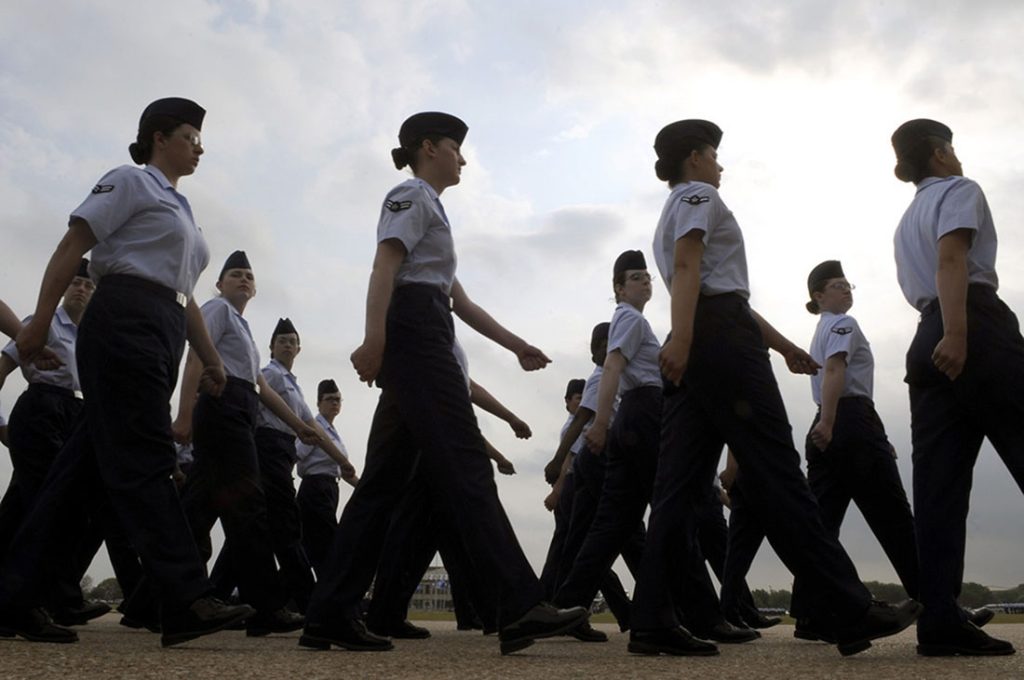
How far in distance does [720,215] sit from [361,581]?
2.24 m

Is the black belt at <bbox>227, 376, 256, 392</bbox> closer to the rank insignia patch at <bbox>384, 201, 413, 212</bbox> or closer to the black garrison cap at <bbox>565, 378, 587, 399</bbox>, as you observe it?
the rank insignia patch at <bbox>384, 201, 413, 212</bbox>

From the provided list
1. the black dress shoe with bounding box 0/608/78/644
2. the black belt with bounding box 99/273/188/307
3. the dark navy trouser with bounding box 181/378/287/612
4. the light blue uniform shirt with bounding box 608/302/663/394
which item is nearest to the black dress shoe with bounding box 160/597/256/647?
the black dress shoe with bounding box 0/608/78/644

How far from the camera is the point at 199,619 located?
4207mm

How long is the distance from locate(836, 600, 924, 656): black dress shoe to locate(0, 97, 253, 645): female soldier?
235 cm

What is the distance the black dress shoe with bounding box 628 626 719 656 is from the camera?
4.73 meters

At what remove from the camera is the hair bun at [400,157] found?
521 cm

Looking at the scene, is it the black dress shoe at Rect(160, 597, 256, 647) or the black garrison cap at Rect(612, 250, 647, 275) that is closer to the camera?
the black dress shoe at Rect(160, 597, 256, 647)

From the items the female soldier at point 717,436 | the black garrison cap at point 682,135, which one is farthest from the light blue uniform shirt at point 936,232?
the black garrison cap at point 682,135

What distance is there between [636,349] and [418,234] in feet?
7.27

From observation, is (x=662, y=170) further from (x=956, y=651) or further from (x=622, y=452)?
(x=956, y=651)

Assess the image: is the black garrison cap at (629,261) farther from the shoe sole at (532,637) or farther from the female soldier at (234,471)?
the shoe sole at (532,637)

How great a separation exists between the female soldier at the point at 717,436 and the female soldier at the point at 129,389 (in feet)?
5.91

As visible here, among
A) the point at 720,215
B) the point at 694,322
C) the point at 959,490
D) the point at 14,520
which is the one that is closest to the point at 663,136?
the point at 720,215

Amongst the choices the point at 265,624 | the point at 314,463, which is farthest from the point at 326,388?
the point at 265,624
